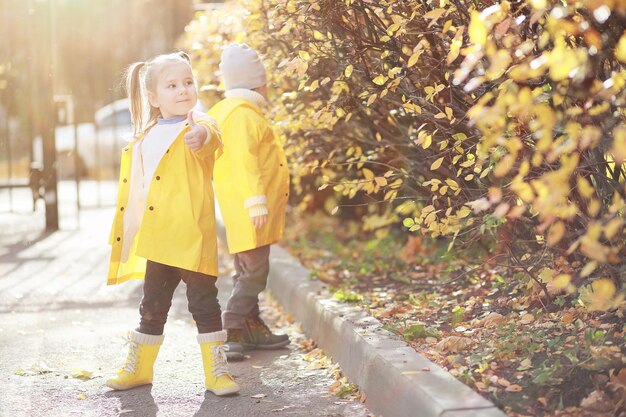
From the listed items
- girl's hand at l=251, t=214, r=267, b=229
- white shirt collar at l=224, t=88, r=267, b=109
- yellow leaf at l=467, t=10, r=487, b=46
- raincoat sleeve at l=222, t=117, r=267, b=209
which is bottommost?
girl's hand at l=251, t=214, r=267, b=229

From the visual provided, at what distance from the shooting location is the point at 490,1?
421 cm

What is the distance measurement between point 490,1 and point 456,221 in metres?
1.05

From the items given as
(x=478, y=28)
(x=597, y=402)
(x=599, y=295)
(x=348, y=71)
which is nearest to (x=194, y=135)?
(x=348, y=71)

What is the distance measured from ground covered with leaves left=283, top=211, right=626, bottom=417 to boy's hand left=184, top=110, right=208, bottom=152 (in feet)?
4.16

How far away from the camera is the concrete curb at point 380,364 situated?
3.51 m

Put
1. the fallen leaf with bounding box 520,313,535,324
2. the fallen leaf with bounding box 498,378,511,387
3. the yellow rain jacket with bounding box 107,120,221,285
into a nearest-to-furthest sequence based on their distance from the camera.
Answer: the fallen leaf with bounding box 498,378,511,387, the yellow rain jacket with bounding box 107,120,221,285, the fallen leaf with bounding box 520,313,535,324

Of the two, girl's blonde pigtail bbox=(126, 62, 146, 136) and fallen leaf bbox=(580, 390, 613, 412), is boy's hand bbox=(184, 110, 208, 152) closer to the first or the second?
girl's blonde pigtail bbox=(126, 62, 146, 136)

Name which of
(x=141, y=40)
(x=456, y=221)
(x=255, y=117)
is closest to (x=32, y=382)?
(x=255, y=117)

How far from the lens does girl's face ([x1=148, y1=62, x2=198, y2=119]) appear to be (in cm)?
466

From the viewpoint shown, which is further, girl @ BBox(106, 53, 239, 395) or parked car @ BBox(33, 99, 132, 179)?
parked car @ BBox(33, 99, 132, 179)

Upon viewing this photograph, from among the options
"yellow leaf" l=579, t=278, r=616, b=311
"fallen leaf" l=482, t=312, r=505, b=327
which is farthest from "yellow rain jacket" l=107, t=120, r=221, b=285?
"yellow leaf" l=579, t=278, r=616, b=311

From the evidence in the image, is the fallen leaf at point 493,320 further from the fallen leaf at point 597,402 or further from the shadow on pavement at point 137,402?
the shadow on pavement at point 137,402

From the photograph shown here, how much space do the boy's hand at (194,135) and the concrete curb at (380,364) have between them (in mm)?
1152

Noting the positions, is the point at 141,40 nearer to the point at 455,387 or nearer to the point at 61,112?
the point at 61,112
